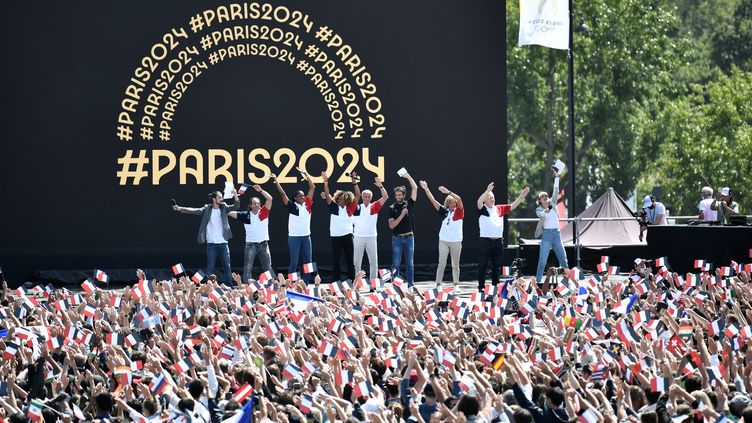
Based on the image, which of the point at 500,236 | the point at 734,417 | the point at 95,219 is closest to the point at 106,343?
the point at 734,417

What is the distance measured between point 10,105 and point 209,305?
353 inches

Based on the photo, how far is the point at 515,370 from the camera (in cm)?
812

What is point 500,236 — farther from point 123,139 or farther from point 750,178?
point 750,178

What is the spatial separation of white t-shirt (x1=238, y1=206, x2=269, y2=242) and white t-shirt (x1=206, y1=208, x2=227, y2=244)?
359 mm

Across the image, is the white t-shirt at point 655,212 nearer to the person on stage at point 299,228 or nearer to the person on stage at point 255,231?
the person on stage at point 299,228

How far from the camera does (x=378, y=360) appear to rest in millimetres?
9164

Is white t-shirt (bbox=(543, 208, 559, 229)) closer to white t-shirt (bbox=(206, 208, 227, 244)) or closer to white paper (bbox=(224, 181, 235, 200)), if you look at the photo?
white t-shirt (bbox=(206, 208, 227, 244))

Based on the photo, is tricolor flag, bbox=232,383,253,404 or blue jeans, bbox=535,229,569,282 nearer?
tricolor flag, bbox=232,383,253,404

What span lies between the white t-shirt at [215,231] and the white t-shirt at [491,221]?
3327 millimetres

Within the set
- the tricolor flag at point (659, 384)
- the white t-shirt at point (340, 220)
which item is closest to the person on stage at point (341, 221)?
the white t-shirt at point (340, 220)

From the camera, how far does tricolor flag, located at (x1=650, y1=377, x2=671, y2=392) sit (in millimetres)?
7911

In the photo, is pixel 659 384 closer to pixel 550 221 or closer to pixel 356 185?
pixel 550 221

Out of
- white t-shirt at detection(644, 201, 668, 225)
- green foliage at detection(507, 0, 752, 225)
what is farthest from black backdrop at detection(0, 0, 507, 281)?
green foliage at detection(507, 0, 752, 225)

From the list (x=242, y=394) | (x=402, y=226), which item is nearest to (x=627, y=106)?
(x=402, y=226)
